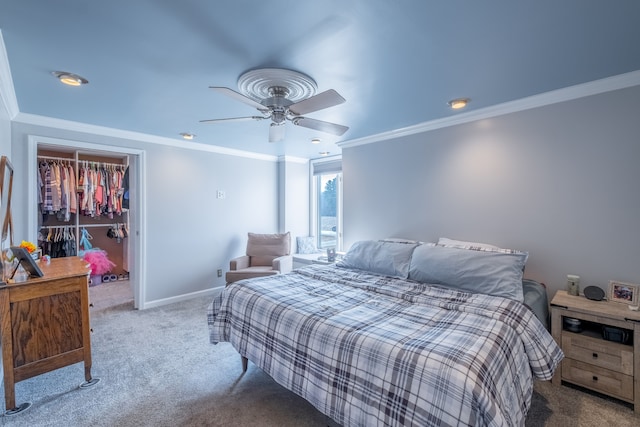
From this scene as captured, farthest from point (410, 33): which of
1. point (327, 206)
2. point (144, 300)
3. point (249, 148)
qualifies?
point (144, 300)

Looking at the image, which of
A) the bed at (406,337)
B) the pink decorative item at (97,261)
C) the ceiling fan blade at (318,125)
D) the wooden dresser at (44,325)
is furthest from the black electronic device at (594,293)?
the pink decorative item at (97,261)

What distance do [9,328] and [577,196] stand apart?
4.45 metres

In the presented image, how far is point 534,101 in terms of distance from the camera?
2.56 metres

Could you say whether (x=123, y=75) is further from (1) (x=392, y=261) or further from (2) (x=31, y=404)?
(1) (x=392, y=261)

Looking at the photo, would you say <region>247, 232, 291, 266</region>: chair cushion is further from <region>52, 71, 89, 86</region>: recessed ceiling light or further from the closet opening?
<region>52, 71, 89, 86</region>: recessed ceiling light

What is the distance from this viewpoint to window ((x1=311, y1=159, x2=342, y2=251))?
5047 mm

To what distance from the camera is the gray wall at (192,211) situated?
3.86 meters

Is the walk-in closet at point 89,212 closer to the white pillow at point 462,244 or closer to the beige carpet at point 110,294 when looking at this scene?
the beige carpet at point 110,294

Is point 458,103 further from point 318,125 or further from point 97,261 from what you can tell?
point 97,261

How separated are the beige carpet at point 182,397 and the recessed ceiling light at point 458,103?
7.98 feet

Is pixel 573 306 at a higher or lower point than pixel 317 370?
higher

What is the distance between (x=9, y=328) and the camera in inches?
75.4

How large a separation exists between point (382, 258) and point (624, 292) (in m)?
1.83

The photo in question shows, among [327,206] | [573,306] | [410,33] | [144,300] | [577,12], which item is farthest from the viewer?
[327,206]
